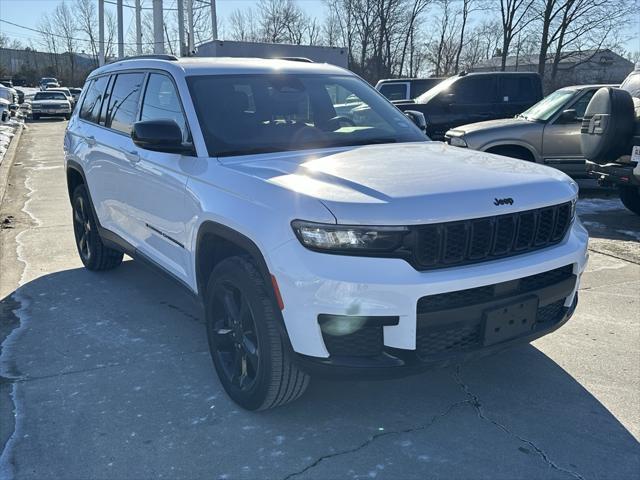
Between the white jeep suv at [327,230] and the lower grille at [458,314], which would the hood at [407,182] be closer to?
the white jeep suv at [327,230]

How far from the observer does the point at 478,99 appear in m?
11.8

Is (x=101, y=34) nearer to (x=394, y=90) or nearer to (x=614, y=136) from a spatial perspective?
(x=394, y=90)

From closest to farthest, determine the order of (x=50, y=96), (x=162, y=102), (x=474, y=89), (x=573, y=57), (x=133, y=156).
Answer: (x=162, y=102) → (x=133, y=156) → (x=474, y=89) → (x=50, y=96) → (x=573, y=57)

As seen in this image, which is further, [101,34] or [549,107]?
[101,34]

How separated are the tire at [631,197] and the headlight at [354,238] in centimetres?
659

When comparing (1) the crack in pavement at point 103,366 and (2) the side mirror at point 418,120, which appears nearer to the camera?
(1) the crack in pavement at point 103,366

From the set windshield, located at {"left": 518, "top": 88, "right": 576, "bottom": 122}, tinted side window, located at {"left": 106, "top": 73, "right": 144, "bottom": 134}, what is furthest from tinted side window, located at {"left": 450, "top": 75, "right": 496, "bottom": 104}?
tinted side window, located at {"left": 106, "top": 73, "right": 144, "bottom": 134}

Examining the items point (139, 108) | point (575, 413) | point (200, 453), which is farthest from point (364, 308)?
point (139, 108)

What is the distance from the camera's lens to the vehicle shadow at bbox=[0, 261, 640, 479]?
2709mm

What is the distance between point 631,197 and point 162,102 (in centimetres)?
661

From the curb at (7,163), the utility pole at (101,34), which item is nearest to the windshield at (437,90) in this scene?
the curb at (7,163)

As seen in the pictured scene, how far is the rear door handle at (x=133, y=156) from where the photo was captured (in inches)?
162

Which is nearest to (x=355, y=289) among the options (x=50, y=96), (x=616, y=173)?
(x=616, y=173)

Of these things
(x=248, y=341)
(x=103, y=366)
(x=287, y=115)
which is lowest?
(x=103, y=366)
